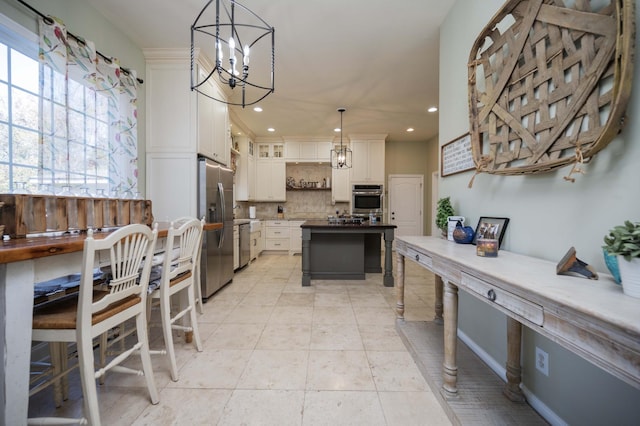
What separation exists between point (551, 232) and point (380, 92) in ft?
10.7

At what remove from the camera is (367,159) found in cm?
602

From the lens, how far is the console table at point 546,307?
0.59m

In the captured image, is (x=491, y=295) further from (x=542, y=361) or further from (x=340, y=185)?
(x=340, y=185)

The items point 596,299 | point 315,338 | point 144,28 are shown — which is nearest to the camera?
point 596,299

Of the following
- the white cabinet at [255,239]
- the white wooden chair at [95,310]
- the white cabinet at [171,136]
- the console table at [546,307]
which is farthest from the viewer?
the white cabinet at [255,239]

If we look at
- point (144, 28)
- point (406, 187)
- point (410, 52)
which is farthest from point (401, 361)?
point (406, 187)

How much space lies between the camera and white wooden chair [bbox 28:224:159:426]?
1.08 m

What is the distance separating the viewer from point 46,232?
1488 mm

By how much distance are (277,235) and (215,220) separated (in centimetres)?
297

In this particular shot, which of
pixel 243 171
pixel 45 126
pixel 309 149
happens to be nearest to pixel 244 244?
pixel 243 171

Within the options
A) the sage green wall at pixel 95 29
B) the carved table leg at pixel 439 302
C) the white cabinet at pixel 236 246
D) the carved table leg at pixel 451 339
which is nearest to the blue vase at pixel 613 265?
the carved table leg at pixel 451 339

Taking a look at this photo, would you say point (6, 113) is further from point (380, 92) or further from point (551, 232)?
point (380, 92)

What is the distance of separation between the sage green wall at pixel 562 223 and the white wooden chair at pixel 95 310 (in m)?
2.06

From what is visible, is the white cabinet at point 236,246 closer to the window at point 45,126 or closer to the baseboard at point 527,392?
the window at point 45,126
